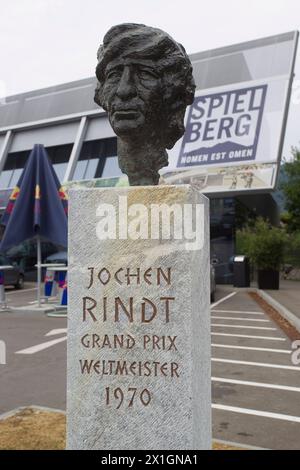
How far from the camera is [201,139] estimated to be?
20922mm

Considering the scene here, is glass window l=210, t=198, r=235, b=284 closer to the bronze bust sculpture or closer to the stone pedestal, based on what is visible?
the bronze bust sculpture

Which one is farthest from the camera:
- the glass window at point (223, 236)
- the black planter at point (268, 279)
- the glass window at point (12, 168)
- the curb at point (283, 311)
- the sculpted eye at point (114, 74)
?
the glass window at point (12, 168)

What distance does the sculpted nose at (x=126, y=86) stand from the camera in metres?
3.57

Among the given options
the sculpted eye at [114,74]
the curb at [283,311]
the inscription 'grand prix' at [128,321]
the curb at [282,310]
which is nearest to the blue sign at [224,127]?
the curb at [282,310]

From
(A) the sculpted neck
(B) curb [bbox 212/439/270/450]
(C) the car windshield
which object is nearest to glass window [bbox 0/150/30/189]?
(C) the car windshield

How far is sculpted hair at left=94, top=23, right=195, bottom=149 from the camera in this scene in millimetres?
3580

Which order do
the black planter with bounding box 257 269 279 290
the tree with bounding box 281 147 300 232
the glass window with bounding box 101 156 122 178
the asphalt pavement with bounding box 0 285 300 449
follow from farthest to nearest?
the tree with bounding box 281 147 300 232
the glass window with bounding box 101 156 122 178
the black planter with bounding box 257 269 279 290
the asphalt pavement with bounding box 0 285 300 449

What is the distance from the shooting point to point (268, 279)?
61.4ft

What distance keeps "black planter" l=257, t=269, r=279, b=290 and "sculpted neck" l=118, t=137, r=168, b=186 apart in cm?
1550

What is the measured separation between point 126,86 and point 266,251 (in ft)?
50.9

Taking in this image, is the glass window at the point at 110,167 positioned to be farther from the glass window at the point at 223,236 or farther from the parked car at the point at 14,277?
the parked car at the point at 14,277

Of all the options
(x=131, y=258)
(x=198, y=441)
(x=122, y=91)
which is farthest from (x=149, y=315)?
(x=122, y=91)

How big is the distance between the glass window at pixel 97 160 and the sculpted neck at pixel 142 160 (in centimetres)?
2091

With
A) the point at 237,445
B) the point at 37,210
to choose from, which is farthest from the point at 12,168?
the point at 237,445
